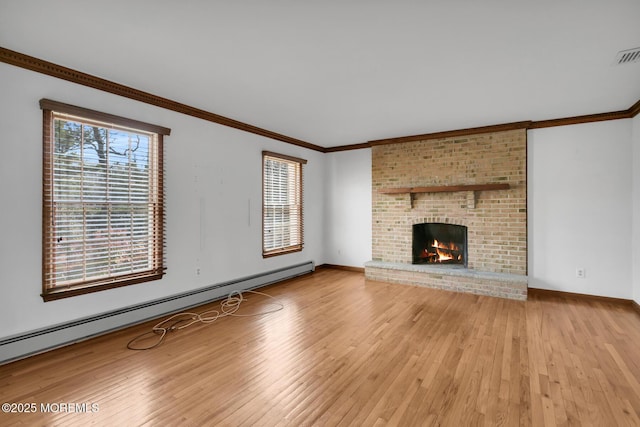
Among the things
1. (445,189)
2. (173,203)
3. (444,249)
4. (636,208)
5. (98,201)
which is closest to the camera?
(98,201)

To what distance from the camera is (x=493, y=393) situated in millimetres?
2137

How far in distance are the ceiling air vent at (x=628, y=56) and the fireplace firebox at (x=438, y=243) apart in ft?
9.90

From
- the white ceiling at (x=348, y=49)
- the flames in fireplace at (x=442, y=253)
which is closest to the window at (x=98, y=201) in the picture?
the white ceiling at (x=348, y=49)

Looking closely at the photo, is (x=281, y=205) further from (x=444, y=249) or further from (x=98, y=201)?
(x=444, y=249)

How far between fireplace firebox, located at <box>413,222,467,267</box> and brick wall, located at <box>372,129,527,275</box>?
0.21 meters

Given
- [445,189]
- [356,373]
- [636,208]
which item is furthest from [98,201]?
[636,208]

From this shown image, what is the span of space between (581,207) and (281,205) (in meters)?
4.65

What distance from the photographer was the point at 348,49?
2465mm

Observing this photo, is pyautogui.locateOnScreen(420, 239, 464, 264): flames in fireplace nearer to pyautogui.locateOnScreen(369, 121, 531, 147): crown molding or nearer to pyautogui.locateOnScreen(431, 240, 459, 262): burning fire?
pyautogui.locateOnScreen(431, 240, 459, 262): burning fire

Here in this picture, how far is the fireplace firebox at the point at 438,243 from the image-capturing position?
534cm

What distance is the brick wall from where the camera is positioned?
4668 mm

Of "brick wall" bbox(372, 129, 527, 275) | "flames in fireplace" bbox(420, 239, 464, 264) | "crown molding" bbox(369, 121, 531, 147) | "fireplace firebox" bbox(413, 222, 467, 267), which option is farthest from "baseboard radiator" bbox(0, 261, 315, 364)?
"crown molding" bbox(369, 121, 531, 147)

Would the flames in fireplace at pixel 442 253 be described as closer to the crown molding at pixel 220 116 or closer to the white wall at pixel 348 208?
the white wall at pixel 348 208

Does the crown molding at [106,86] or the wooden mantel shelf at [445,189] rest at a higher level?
the crown molding at [106,86]
